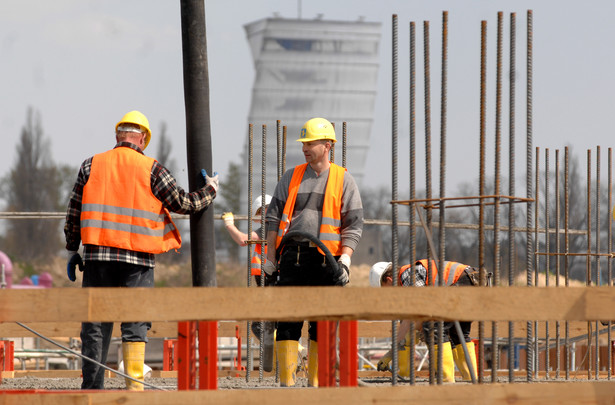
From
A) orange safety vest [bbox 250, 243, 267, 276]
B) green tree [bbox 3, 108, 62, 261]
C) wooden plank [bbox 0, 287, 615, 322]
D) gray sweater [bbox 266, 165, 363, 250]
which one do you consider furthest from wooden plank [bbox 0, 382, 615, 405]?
green tree [bbox 3, 108, 62, 261]

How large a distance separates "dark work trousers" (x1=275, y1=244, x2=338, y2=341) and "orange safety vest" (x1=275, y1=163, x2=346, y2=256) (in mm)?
81

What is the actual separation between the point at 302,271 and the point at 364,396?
2527mm

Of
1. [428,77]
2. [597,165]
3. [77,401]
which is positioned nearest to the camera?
[77,401]

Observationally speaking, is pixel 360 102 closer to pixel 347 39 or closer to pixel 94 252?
pixel 347 39

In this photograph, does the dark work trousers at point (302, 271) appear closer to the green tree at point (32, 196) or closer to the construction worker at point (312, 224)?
the construction worker at point (312, 224)

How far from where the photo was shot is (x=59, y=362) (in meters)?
21.7

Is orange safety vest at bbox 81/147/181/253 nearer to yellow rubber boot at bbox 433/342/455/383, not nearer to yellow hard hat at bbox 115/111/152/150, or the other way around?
yellow hard hat at bbox 115/111/152/150

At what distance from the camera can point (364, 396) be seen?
4785mm

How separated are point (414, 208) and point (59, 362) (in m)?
16.6

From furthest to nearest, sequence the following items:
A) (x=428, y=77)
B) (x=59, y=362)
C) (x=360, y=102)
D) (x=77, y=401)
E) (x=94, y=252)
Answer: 1. (x=360, y=102)
2. (x=59, y=362)
3. (x=94, y=252)
4. (x=428, y=77)
5. (x=77, y=401)

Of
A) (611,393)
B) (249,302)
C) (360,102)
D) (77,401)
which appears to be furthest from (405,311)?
(360,102)

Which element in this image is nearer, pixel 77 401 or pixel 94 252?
pixel 77 401

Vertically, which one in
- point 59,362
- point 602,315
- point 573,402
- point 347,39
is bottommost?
point 59,362

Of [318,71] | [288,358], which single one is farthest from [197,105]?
[318,71]
